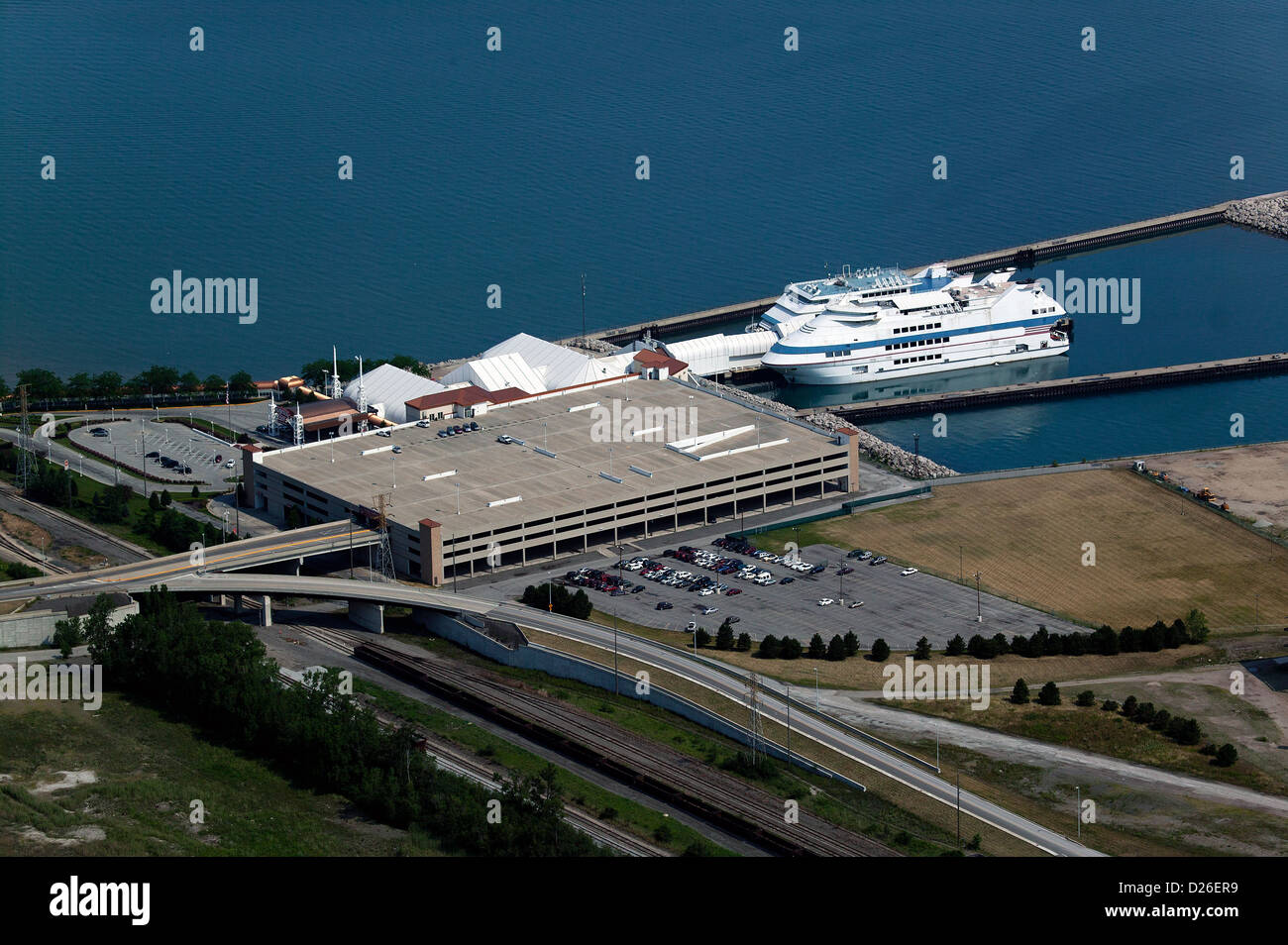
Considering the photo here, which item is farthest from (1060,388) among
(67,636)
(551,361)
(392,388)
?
(67,636)

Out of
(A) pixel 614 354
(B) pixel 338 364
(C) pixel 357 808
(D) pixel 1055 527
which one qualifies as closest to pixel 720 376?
(A) pixel 614 354

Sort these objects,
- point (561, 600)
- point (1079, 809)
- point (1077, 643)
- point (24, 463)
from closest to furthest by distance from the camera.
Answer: point (1079, 809), point (1077, 643), point (561, 600), point (24, 463)

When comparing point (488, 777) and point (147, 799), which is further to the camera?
point (488, 777)

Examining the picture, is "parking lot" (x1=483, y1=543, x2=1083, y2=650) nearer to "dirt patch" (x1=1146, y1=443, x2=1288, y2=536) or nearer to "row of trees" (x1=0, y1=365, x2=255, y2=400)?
"dirt patch" (x1=1146, y1=443, x2=1288, y2=536)

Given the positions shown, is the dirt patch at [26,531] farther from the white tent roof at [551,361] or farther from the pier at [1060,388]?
the pier at [1060,388]

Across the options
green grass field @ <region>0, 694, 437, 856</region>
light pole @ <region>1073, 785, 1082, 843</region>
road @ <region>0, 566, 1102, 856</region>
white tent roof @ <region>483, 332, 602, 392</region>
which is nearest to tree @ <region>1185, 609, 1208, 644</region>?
light pole @ <region>1073, 785, 1082, 843</region>

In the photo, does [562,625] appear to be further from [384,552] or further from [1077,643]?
[1077,643]

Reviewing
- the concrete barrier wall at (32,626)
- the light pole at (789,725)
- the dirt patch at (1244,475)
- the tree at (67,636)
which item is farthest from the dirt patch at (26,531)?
the dirt patch at (1244,475)
